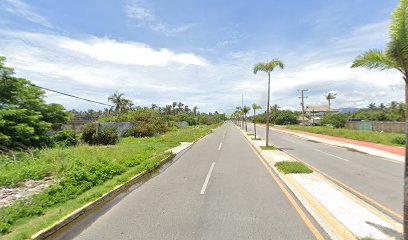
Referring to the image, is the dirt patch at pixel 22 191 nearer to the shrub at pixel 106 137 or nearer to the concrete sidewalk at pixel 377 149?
the shrub at pixel 106 137

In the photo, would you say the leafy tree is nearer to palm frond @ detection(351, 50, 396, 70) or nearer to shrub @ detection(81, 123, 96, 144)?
shrub @ detection(81, 123, 96, 144)

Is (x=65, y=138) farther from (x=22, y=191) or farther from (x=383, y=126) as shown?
(x=383, y=126)

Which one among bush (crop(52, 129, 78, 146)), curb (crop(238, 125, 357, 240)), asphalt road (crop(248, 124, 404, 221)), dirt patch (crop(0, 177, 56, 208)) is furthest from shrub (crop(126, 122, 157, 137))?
curb (crop(238, 125, 357, 240))

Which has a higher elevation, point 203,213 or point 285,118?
point 285,118

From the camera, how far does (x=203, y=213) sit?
5215mm

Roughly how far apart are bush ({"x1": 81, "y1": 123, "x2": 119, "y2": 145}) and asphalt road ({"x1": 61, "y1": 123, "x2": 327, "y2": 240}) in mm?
13703

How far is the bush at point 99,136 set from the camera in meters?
20.1

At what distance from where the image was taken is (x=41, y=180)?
7805 millimetres

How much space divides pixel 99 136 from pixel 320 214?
19.4m

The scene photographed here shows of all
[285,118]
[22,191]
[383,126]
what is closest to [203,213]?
[22,191]

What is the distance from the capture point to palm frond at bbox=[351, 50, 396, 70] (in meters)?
3.90

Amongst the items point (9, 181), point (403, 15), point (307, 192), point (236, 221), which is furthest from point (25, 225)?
point (403, 15)

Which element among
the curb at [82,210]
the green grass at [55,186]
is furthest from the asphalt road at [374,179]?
the green grass at [55,186]

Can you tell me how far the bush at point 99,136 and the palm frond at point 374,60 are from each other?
20048mm
